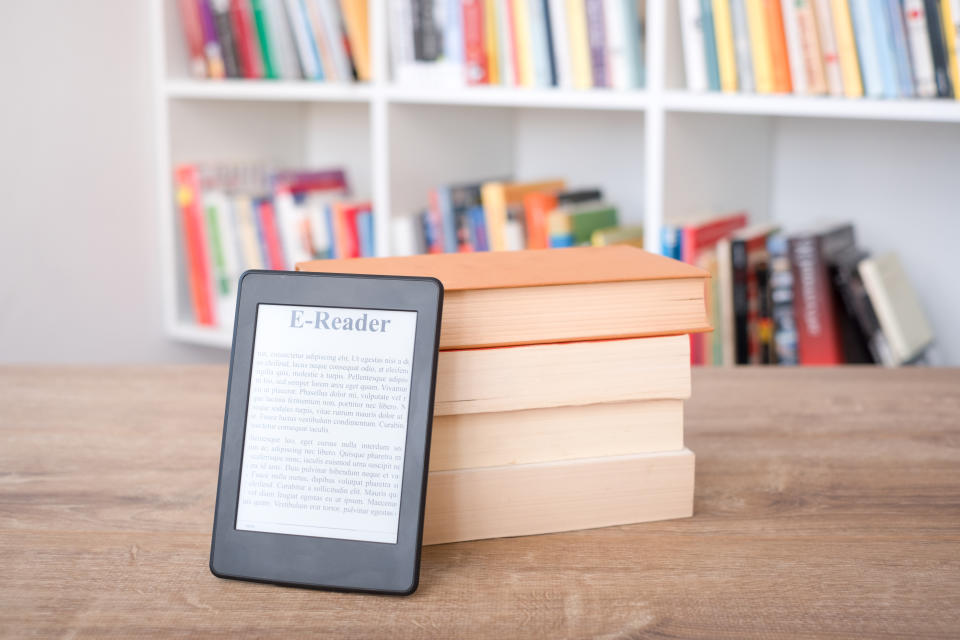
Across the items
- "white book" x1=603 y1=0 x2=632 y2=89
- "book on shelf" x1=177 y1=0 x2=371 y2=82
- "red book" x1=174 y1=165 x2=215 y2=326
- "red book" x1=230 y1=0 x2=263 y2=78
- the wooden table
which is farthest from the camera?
"red book" x1=174 y1=165 x2=215 y2=326

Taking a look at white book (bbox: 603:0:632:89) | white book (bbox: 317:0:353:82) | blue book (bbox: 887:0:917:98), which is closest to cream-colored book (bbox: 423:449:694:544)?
blue book (bbox: 887:0:917:98)

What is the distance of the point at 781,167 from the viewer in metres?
2.01

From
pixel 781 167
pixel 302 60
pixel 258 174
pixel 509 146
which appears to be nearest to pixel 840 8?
pixel 781 167

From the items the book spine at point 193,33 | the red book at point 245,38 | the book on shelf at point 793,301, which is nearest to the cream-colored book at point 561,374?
the book on shelf at point 793,301

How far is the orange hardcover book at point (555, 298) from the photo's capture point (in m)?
0.63

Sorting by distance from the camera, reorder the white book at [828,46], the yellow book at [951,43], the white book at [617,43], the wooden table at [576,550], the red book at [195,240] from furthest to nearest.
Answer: the red book at [195,240], the white book at [617,43], the white book at [828,46], the yellow book at [951,43], the wooden table at [576,550]

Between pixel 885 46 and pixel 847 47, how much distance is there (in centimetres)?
6

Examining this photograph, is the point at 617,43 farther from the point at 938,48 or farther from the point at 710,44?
the point at 938,48

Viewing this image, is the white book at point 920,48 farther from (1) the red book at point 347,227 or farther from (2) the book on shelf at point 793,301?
(1) the red book at point 347,227

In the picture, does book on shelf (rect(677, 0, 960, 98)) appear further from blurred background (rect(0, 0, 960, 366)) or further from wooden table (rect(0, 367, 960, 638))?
wooden table (rect(0, 367, 960, 638))

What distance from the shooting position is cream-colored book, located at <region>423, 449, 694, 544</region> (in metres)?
0.65

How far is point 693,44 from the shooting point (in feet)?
5.51

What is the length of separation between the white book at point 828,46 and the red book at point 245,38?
1.29m

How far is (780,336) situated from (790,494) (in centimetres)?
100
